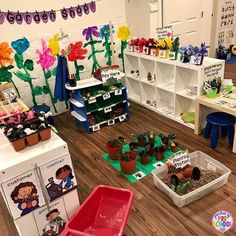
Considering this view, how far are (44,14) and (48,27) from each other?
0.54 ft

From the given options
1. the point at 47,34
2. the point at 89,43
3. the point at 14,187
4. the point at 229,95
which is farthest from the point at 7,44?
the point at 229,95

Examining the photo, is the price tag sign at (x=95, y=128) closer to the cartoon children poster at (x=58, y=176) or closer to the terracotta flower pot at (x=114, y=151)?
the terracotta flower pot at (x=114, y=151)

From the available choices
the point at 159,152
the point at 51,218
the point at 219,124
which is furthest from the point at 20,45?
the point at 219,124

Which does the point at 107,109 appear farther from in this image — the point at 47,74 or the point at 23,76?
the point at 23,76

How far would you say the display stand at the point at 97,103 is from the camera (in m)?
3.12

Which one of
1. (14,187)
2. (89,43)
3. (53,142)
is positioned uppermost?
(89,43)

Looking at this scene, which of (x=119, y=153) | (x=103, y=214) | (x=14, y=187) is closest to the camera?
(x=14, y=187)

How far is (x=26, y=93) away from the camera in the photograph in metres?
3.49

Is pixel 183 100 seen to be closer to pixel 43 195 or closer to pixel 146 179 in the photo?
pixel 146 179

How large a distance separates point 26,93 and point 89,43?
3.78 ft

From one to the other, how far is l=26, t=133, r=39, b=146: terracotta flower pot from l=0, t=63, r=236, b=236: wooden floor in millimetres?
764

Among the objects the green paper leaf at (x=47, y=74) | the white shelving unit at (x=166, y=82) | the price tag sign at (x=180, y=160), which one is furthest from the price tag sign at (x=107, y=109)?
the price tag sign at (x=180, y=160)

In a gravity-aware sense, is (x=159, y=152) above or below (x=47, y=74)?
below

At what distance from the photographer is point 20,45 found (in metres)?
3.24
